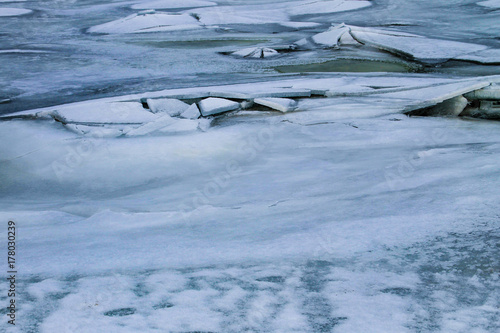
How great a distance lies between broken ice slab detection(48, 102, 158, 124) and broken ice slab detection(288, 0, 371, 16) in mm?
6580

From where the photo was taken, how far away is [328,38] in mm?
7418

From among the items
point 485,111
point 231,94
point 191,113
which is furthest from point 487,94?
point 191,113

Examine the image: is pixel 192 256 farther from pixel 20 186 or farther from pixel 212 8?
pixel 212 8

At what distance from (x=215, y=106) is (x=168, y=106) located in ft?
1.33

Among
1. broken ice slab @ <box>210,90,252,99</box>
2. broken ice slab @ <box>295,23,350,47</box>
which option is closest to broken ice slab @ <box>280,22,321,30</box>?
broken ice slab @ <box>295,23,350,47</box>

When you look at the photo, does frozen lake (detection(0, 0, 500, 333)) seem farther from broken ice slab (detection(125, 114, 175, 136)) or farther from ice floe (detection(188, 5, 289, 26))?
ice floe (detection(188, 5, 289, 26))

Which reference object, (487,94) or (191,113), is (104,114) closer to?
(191,113)

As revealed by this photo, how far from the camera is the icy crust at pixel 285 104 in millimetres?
3971

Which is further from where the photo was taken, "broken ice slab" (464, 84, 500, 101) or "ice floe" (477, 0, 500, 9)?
"ice floe" (477, 0, 500, 9)

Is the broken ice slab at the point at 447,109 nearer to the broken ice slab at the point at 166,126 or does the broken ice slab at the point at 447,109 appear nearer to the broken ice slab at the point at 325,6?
the broken ice slab at the point at 166,126

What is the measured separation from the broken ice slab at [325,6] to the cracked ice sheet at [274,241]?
23.9ft

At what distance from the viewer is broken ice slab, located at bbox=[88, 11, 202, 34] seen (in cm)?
891

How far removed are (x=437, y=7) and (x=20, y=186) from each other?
8850 mm

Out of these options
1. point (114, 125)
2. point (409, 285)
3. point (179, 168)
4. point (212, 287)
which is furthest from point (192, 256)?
point (114, 125)
